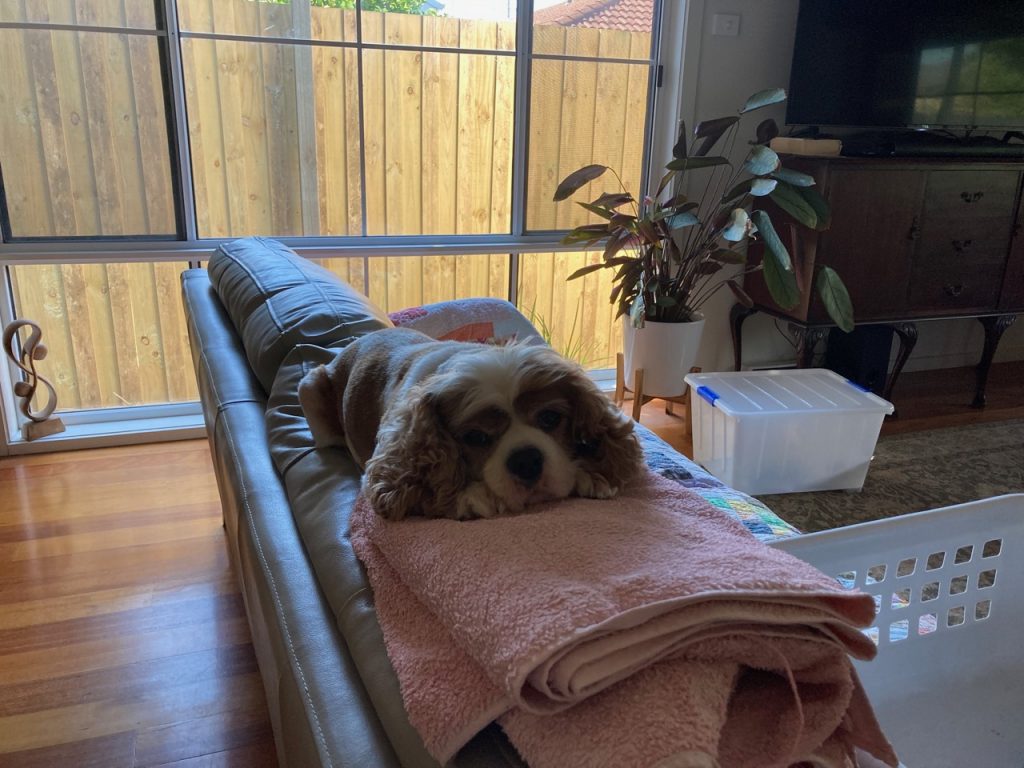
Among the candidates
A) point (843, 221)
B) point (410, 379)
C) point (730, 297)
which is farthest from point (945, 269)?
point (410, 379)

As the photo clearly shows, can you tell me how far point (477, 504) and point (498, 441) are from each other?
0.12 meters

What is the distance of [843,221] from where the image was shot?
3104mm

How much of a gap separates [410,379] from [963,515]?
0.88 metres

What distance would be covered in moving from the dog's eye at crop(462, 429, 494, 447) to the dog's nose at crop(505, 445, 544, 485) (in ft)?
0.21

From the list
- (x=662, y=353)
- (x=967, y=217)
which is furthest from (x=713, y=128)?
(x=967, y=217)

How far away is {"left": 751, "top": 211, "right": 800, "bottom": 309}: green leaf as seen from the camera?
110 inches

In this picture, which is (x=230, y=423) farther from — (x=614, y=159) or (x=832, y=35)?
(x=832, y=35)

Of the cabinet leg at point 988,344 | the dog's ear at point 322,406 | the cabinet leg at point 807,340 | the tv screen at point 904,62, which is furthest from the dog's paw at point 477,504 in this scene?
the cabinet leg at point 988,344

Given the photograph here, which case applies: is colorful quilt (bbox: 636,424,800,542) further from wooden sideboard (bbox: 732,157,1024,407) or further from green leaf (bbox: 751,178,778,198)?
wooden sideboard (bbox: 732,157,1024,407)

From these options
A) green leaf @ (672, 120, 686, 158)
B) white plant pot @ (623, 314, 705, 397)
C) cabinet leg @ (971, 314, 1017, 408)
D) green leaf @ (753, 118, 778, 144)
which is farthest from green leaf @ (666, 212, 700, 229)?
cabinet leg @ (971, 314, 1017, 408)

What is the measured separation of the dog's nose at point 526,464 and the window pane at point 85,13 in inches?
97.9

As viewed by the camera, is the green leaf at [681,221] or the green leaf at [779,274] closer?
the green leaf at [779,274]

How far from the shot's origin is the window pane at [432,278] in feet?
11.0

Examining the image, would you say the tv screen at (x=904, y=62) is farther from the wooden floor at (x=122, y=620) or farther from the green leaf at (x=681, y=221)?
the wooden floor at (x=122, y=620)
